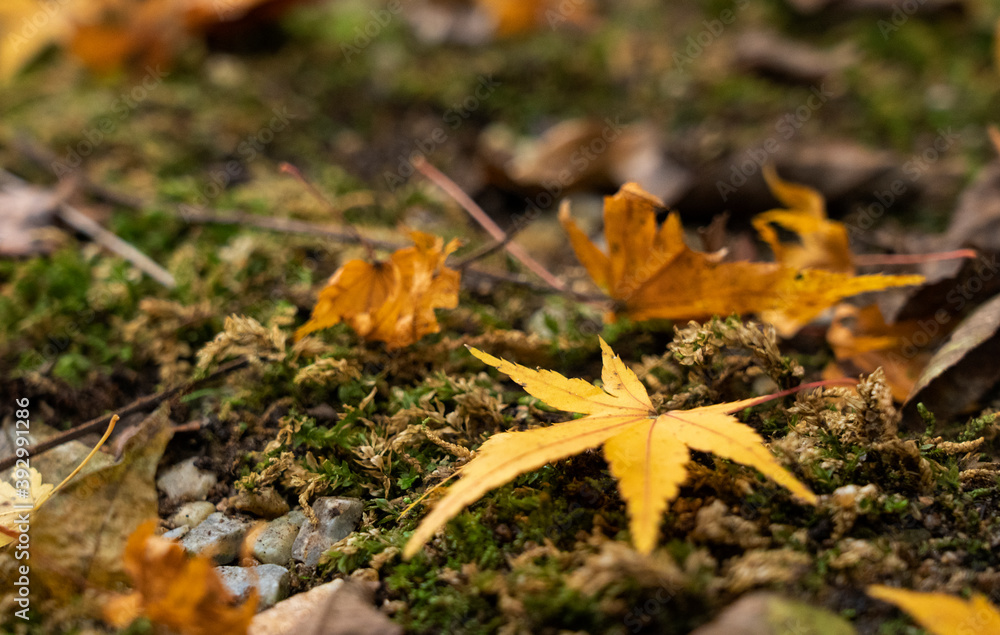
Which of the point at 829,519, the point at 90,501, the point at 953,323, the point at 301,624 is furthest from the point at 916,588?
the point at 90,501

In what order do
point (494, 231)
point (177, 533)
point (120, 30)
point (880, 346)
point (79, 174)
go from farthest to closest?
point (120, 30) → point (79, 174) → point (494, 231) → point (880, 346) → point (177, 533)

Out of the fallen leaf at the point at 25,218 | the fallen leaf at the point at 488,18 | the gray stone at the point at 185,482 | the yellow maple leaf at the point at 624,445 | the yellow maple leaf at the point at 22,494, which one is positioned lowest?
the gray stone at the point at 185,482

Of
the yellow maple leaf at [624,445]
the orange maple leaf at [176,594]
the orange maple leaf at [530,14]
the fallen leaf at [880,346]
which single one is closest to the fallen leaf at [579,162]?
the fallen leaf at [880,346]

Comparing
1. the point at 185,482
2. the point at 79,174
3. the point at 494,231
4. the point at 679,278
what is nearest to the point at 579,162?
the point at 494,231

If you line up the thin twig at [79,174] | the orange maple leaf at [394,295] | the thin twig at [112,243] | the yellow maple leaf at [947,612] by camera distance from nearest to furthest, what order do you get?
the yellow maple leaf at [947,612], the orange maple leaf at [394,295], the thin twig at [112,243], the thin twig at [79,174]

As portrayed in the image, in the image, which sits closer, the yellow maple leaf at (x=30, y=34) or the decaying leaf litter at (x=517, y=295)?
the decaying leaf litter at (x=517, y=295)

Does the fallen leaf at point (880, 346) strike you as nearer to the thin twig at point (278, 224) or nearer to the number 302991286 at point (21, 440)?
the thin twig at point (278, 224)

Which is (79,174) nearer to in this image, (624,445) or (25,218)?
(25,218)
